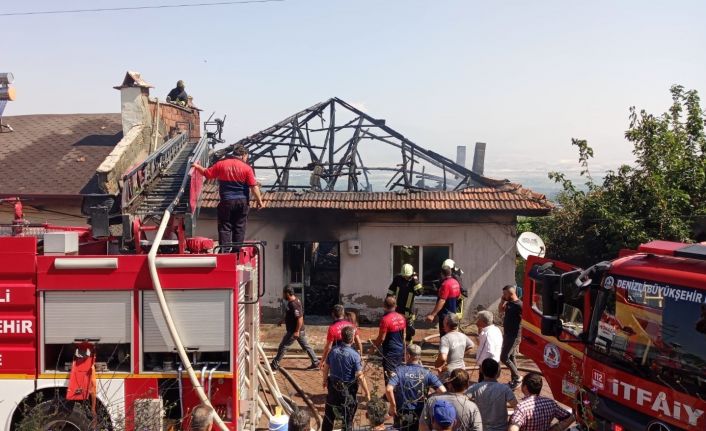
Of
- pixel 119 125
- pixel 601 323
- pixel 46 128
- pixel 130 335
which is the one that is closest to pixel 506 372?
pixel 601 323

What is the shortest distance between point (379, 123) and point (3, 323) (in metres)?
11.6

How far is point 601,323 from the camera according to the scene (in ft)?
18.6

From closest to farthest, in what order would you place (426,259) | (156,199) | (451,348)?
(451,348)
(156,199)
(426,259)

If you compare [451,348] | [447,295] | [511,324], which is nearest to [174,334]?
[451,348]

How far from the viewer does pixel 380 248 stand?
14.4 m

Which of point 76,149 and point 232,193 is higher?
point 76,149

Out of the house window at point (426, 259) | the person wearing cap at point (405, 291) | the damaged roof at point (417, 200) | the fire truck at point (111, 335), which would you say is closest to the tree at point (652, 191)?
the damaged roof at point (417, 200)

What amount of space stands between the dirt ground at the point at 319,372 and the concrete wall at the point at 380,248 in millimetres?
808

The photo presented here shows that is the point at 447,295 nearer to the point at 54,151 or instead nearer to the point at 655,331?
the point at 655,331

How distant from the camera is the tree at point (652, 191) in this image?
40.0ft

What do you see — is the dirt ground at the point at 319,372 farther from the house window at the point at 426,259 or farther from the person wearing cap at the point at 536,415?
the person wearing cap at the point at 536,415

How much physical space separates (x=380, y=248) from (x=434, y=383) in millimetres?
8428

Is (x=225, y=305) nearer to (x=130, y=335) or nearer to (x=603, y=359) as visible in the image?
(x=130, y=335)

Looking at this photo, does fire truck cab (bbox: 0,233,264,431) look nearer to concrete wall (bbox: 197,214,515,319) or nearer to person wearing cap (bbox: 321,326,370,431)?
person wearing cap (bbox: 321,326,370,431)
